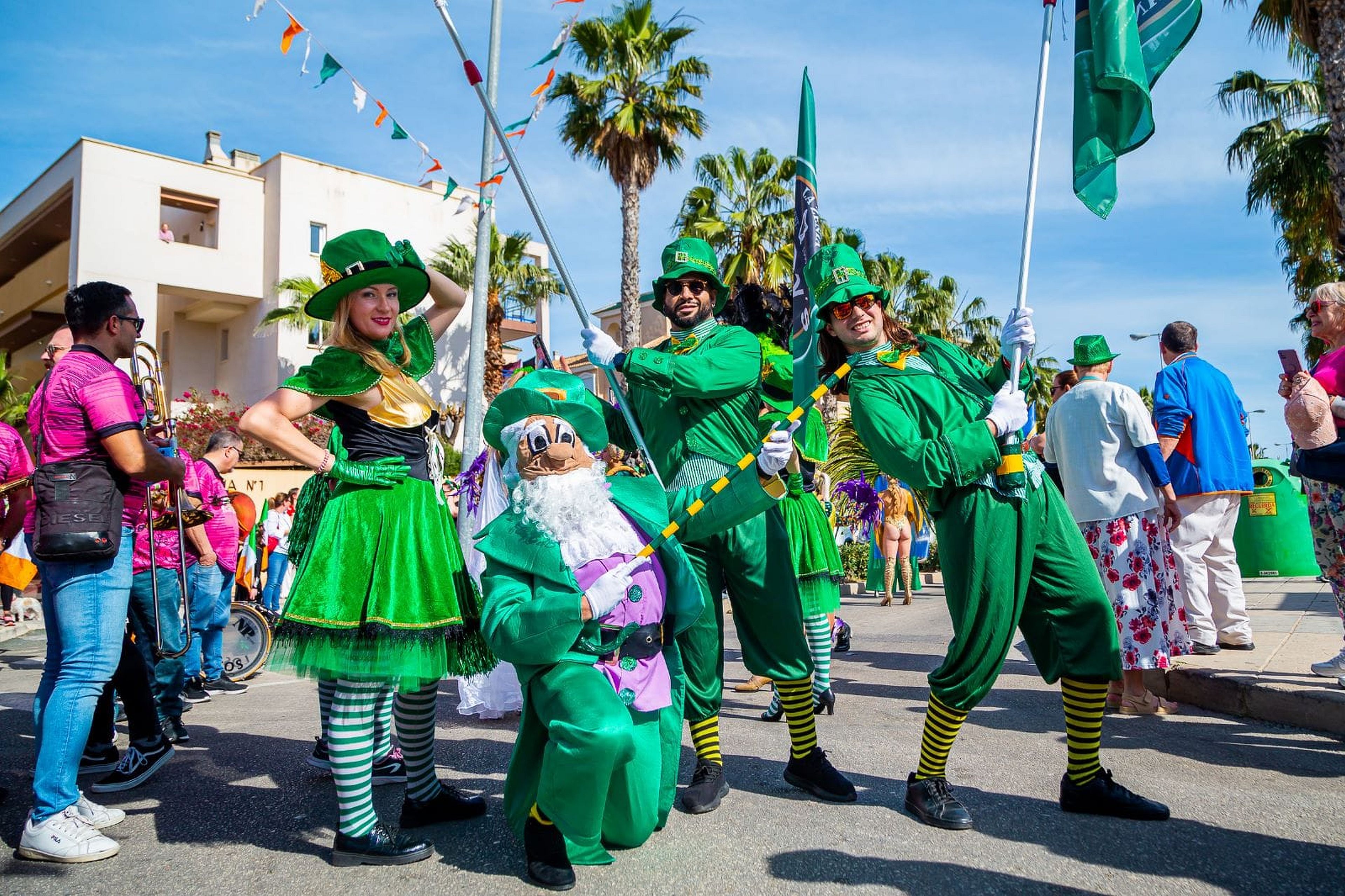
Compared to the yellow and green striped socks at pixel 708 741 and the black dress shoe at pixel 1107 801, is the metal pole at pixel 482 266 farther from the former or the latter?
the black dress shoe at pixel 1107 801

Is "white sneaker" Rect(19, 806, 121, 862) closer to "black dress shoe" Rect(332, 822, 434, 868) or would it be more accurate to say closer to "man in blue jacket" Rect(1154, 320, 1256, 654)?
"black dress shoe" Rect(332, 822, 434, 868)

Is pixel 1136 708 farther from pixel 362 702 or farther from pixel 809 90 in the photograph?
pixel 362 702

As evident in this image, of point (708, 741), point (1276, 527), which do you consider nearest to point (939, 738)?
point (708, 741)

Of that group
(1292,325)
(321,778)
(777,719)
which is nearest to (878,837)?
(777,719)

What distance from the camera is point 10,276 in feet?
117

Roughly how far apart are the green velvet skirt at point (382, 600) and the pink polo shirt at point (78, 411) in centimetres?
104

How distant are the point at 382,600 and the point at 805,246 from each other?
2.26 meters

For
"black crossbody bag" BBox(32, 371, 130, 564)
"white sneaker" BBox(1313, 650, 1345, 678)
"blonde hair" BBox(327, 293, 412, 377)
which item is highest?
"blonde hair" BBox(327, 293, 412, 377)

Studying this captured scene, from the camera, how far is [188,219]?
3119 centimetres

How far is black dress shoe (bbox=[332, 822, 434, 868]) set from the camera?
10.1 ft

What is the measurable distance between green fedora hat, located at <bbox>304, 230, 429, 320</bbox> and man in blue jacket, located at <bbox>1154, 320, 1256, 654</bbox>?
462 cm

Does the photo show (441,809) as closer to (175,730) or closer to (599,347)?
(599,347)

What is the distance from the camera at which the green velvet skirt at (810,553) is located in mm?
4969

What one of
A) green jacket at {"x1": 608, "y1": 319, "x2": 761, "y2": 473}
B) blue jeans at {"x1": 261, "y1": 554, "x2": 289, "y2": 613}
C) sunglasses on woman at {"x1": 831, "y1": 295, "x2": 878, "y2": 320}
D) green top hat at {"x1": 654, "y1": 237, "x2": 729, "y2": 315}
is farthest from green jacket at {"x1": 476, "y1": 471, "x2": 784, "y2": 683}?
blue jeans at {"x1": 261, "y1": 554, "x2": 289, "y2": 613}
